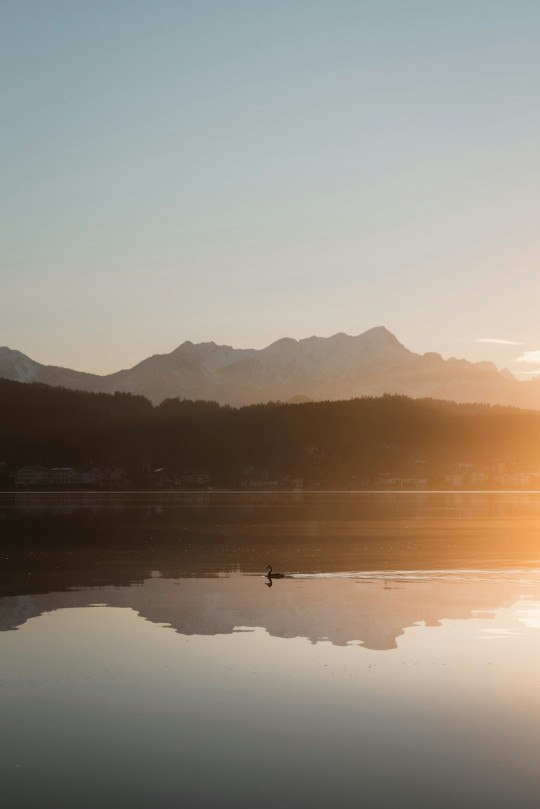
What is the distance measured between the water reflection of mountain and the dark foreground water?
18cm

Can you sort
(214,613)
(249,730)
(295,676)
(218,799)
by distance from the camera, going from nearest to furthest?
(218,799) → (249,730) → (295,676) → (214,613)

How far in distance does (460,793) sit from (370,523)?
337 ft

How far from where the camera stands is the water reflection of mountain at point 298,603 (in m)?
37.9

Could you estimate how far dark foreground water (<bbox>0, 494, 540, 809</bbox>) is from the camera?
19.5 m

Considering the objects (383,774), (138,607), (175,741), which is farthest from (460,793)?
(138,607)

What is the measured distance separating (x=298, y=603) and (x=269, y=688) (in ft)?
58.7

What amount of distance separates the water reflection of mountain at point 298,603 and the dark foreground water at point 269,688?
18cm

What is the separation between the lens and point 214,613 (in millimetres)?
41688

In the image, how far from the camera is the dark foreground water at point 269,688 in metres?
19.5

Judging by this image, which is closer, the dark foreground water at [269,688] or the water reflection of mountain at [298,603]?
the dark foreground water at [269,688]

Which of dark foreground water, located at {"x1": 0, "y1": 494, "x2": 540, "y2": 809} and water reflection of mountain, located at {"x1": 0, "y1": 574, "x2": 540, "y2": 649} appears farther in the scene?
water reflection of mountain, located at {"x1": 0, "y1": 574, "x2": 540, "y2": 649}

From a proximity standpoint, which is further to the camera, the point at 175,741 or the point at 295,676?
the point at 295,676

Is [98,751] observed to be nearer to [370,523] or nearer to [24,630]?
[24,630]

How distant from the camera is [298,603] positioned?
45438mm
